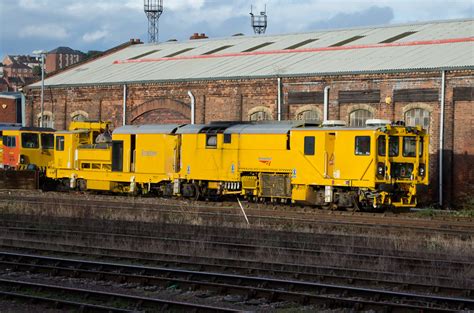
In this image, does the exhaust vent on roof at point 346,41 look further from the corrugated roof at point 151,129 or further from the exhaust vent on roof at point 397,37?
the corrugated roof at point 151,129

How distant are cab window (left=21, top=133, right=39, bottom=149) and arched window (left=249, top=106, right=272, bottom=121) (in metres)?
10.2

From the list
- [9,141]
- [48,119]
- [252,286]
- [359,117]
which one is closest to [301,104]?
[359,117]

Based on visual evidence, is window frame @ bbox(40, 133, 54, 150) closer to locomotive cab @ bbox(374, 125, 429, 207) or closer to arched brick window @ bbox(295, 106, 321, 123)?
arched brick window @ bbox(295, 106, 321, 123)

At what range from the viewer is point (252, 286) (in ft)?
44.6

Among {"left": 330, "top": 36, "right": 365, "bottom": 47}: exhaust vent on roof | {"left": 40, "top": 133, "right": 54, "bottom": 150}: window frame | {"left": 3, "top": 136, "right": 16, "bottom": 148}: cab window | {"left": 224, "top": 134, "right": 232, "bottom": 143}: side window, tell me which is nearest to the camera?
{"left": 224, "top": 134, "right": 232, "bottom": 143}: side window

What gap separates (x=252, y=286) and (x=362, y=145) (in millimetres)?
13026

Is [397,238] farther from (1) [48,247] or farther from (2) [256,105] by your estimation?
(2) [256,105]

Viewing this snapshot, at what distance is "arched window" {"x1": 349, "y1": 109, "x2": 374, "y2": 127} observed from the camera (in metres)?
34.0

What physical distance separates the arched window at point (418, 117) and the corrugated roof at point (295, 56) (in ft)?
5.70

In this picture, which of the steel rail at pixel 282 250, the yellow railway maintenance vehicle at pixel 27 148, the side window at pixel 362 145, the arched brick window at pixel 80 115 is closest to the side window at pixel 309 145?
the side window at pixel 362 145

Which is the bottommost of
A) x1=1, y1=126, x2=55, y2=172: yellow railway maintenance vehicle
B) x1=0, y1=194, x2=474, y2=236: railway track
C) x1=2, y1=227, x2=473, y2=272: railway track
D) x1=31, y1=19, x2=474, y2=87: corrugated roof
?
x1=2, y1=227, x2=473, y2=272: railway track

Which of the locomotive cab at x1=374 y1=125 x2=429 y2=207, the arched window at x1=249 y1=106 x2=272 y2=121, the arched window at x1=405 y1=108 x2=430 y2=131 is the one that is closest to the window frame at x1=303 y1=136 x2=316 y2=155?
the locomotive cab at x1=374 y1=125 x2=429 y2=207

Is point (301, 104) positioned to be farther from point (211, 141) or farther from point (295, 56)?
point (211, 141)

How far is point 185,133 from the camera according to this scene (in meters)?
30.7
